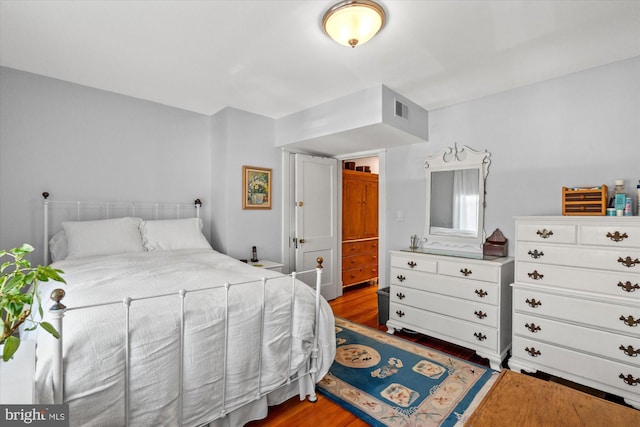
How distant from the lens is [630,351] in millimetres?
1985

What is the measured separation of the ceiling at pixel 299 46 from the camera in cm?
180

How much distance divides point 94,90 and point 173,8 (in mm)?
1809

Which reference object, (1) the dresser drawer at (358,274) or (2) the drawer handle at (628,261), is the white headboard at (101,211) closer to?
(1) the dresser drawer at (358,274)

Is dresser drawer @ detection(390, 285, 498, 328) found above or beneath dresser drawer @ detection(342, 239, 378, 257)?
beneath

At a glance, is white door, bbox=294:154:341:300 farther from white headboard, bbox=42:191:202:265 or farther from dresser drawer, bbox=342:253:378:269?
white headboard, bbox=42:191:202:265

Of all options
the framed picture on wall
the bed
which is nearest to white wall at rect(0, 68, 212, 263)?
the framed picture on wall

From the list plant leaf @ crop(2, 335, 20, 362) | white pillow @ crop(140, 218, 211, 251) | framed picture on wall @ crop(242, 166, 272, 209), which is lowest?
plant leaf @ crop(2, 335, 20, 362)

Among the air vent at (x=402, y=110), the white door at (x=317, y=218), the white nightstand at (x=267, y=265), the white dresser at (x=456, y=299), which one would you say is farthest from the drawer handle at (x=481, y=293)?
the white door at (x=317, y=218)

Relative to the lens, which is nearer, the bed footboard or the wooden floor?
the bed footboard

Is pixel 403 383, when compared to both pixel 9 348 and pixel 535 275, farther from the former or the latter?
pixel 9 348

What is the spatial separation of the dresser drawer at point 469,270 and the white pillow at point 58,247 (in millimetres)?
3314

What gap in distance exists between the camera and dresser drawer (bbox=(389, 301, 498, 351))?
8.59 ft

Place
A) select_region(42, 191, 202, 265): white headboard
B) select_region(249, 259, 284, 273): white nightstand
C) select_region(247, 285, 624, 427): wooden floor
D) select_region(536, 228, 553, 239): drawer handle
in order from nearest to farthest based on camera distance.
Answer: select_region(247, 285, 624, 427): wooden floor → select_region(536, 228, 553, 239): drawer handle → select_region(42, 191, 202, 265): white headboard → select_region(249, 259, 284, 273): white nightstand

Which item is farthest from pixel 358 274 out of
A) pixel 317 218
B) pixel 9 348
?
pixel 9 348
